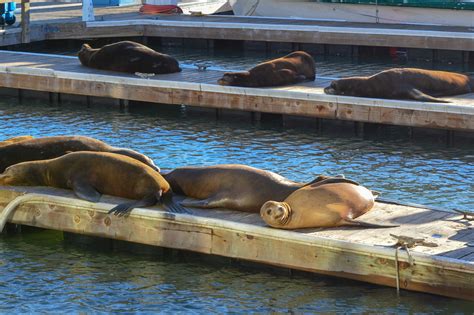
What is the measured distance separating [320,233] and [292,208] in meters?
0.36

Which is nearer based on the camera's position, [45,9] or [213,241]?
[213,241]

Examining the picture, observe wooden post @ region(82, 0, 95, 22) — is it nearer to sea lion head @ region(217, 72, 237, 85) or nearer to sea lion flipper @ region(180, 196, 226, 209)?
sea lion head @ region(217, 72, 237, 85)

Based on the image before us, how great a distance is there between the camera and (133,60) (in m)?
A: 20.1

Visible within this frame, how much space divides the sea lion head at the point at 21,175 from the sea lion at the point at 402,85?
666cm

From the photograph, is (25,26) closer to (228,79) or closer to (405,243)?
(228,79)

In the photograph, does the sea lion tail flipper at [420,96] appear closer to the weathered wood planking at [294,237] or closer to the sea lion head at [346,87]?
the sea lion head at [346,87]

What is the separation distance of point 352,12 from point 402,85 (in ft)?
39.0

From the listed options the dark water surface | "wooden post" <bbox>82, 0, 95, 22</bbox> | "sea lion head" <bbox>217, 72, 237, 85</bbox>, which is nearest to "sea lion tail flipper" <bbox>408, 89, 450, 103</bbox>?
the dark water surface

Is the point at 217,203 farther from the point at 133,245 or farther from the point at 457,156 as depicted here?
the point at 457,156

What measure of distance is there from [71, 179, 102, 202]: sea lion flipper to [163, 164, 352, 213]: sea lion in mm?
863

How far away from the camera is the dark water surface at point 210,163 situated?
10016 millimetres

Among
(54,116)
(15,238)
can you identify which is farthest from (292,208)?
(54,116)

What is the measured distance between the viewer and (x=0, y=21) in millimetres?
25969

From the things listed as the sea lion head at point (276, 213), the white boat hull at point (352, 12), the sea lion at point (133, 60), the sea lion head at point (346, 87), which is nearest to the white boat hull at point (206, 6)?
the white boat hull at point (352, 12)
